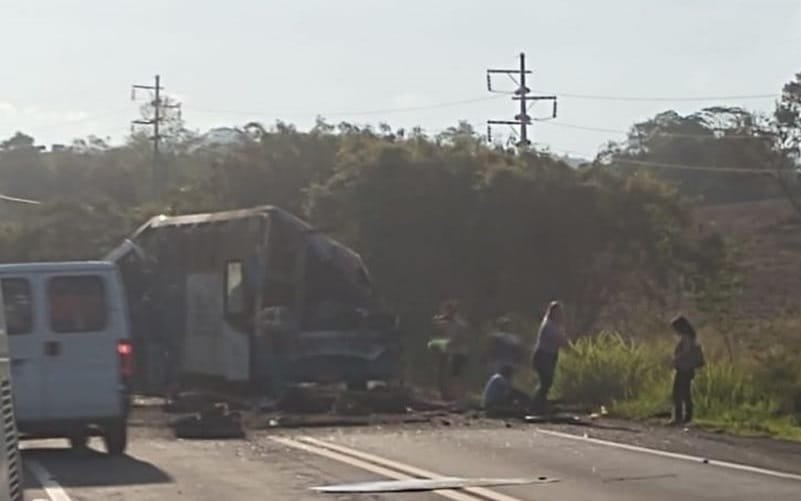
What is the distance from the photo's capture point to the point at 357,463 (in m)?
17.9

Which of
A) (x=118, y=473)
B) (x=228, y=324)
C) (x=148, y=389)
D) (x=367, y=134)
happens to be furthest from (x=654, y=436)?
(x=367, y=134)

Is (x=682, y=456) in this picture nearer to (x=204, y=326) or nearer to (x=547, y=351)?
(x=547, y=351)

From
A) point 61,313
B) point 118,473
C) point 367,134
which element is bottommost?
point 118,473

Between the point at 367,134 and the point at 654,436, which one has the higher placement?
the point at 367,134

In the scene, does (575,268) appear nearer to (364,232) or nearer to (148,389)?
(364,232)

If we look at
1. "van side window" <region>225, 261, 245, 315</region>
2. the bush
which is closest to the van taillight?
the bush

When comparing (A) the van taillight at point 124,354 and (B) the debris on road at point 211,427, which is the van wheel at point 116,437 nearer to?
(A) the van taillight at point 124,354

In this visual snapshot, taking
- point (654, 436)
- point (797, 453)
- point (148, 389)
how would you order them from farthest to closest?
point (148, 389)
point (654, 436)
point (797, 453)

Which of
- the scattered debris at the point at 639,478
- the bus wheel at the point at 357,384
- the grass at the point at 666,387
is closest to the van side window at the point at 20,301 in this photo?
the scattered debris at the point at 639,478

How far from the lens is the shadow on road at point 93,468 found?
16.8m

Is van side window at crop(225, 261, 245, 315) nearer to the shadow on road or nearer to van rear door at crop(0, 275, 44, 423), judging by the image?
the shadow on road

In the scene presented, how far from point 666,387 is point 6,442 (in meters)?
20.2

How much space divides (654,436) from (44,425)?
7.00m

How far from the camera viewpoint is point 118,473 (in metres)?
17.5
